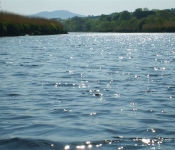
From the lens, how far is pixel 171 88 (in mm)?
15102

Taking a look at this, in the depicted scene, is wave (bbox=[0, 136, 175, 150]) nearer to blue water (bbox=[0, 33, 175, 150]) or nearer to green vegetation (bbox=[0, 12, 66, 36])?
blue water (bbox=[0, 33, 175, 150])

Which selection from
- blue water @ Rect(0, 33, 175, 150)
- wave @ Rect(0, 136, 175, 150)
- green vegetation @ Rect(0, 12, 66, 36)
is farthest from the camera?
green vegetation @ Rect(0, 12, 66, 36)

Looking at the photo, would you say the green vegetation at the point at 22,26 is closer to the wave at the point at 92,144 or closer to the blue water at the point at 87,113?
the blue water at the point at 87,113

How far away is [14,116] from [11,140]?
7.12 ft

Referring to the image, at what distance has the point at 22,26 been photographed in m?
82.2

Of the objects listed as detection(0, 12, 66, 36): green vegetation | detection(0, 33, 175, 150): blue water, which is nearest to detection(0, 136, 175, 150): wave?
detection(0, 33, 175, 150): blue water

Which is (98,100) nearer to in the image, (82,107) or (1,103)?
(82,107)

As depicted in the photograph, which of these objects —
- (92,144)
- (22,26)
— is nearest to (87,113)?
(92,144)

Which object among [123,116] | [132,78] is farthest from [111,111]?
[132,78]

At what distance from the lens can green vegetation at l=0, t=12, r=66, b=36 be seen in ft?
240

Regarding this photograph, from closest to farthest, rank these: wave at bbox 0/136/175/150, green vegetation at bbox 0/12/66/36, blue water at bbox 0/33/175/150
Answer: wave at bbox 0/136/175/150
blue water at bbox 0/33/175/150
green vegetation at bbox 0/12/66/36

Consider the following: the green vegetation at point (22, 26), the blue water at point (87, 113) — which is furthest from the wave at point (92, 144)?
the green vegetation at point (22, 26)

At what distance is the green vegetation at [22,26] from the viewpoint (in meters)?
73.2

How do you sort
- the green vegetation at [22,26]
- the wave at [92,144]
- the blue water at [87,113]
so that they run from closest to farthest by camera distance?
the wave at [92,144]
the blue water at [87,113]
the green vegetation at [22,26]
